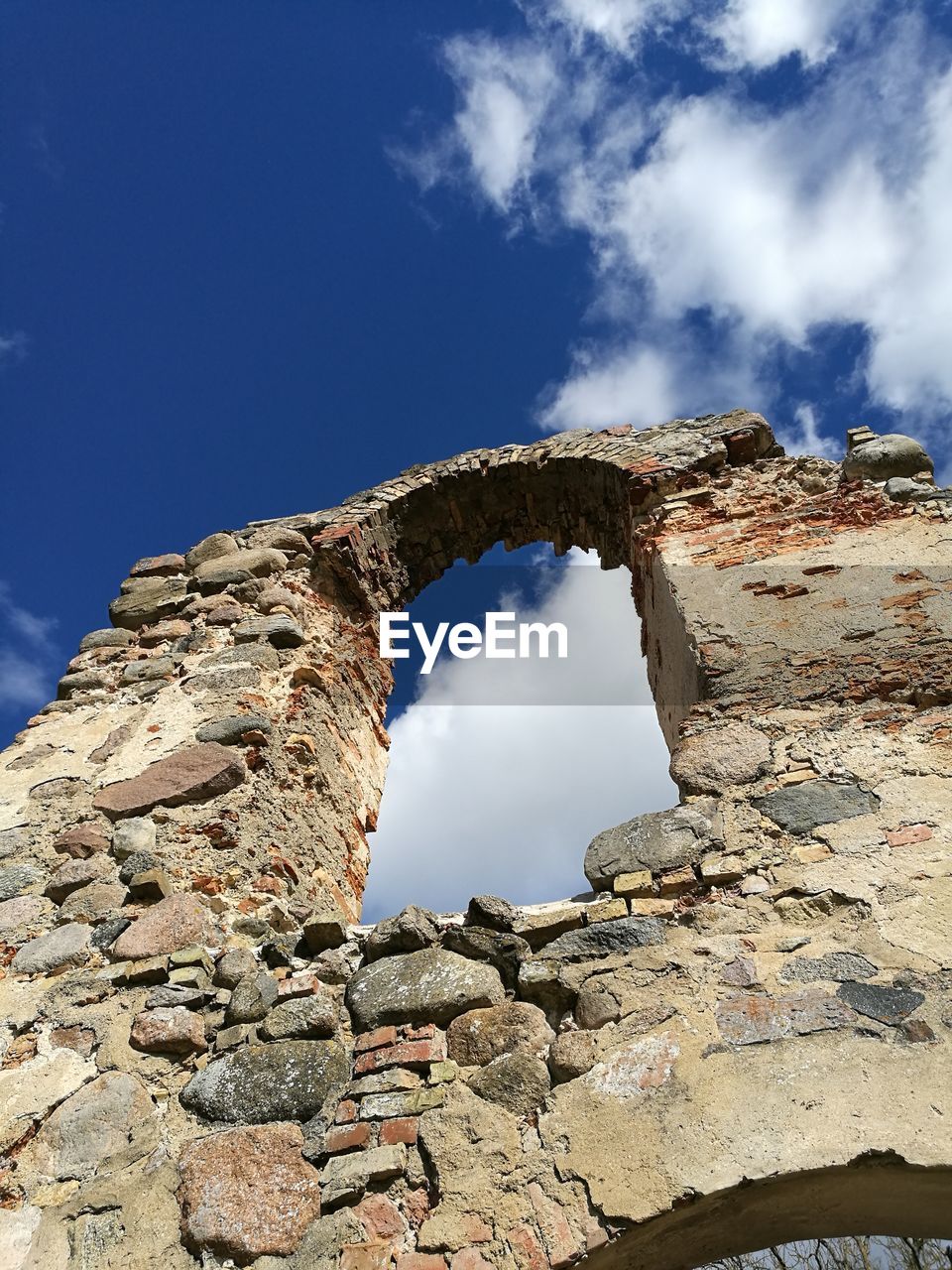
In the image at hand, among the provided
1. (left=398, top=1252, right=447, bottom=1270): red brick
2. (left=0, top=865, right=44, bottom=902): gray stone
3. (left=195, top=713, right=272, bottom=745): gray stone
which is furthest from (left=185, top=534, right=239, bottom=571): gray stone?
(left=398, top=1252, right=447, bottom=1270): red brick

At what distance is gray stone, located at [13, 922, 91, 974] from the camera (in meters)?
2.63

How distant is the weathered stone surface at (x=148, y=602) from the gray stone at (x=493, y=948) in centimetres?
268

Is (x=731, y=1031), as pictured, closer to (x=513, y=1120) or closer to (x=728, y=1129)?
(x=728, y=1129)

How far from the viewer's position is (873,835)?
2.36m

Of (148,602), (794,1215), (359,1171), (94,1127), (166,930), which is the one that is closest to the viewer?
(794,1215)

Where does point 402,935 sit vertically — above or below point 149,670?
below

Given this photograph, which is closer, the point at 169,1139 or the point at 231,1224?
the point at 231,1224

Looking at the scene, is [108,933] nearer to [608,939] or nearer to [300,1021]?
[300,1021]

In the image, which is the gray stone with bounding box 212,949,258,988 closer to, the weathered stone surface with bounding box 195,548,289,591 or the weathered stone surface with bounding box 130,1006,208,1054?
the weathered stone surface with bounding box 130,1006,208,1054

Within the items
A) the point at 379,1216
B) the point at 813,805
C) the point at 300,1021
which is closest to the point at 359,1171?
the point at 379,1216

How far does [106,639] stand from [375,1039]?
111 inches

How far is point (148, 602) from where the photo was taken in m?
4.55

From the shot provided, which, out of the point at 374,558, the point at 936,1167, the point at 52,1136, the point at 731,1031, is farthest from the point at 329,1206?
the point at 374,558

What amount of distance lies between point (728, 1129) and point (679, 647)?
6.65ft
